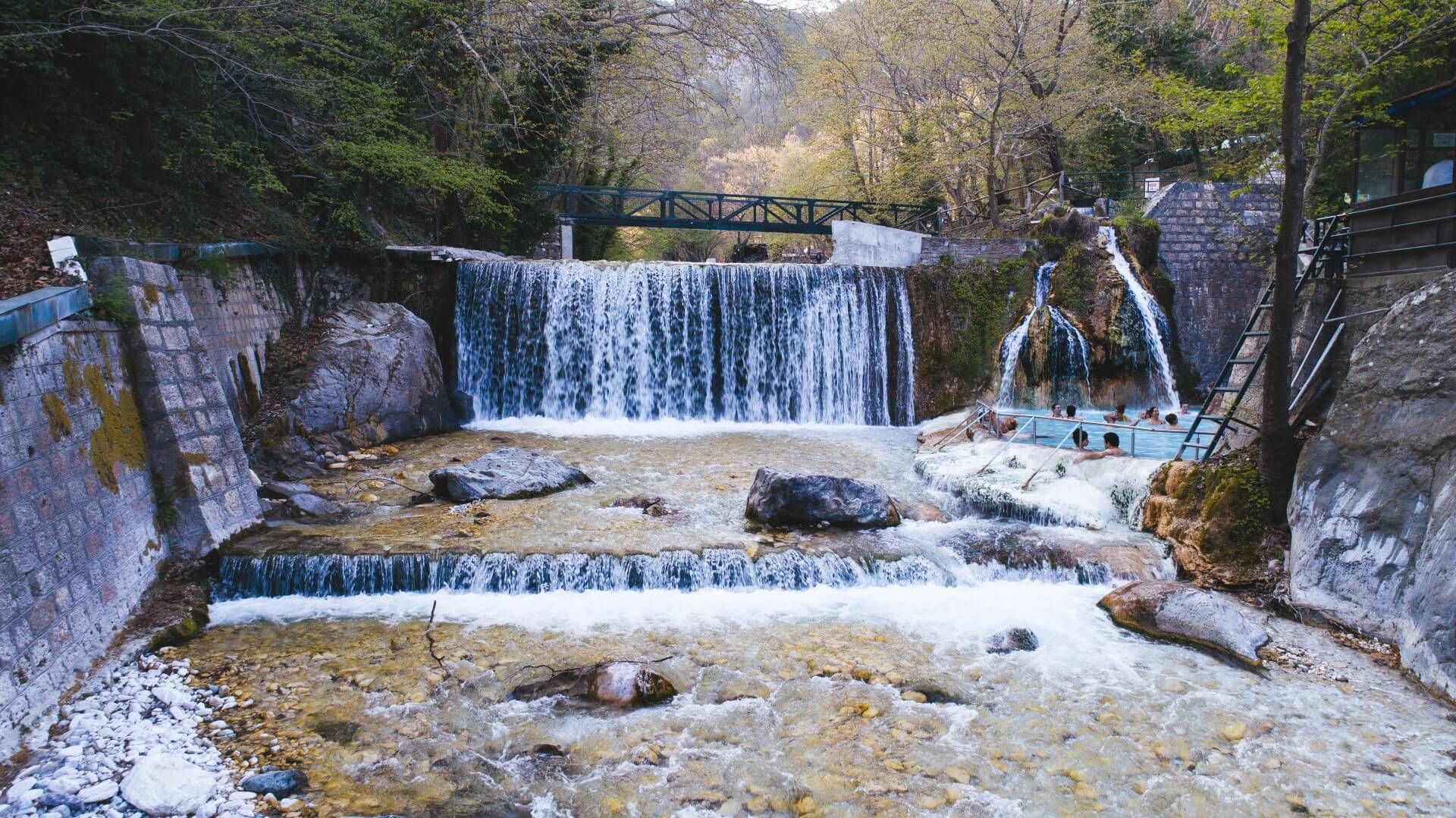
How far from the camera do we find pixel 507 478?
349 inches

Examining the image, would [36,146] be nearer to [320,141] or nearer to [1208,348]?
[320,141]

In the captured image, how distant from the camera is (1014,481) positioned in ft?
28.9

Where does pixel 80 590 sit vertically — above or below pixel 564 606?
above

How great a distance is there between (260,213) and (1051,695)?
11347mm

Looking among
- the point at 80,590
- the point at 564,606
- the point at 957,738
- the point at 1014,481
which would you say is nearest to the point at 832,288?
the point at 1014,481

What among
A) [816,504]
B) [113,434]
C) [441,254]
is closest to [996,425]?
[816,504]

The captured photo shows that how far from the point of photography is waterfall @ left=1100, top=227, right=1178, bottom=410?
1493cm

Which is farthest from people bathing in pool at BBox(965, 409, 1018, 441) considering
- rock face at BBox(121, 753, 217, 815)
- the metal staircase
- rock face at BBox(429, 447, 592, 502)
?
rock face at BBox(121, 753, 217, 815)

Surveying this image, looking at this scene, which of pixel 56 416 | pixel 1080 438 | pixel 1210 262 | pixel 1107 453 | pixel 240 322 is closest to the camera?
pixel 56 416

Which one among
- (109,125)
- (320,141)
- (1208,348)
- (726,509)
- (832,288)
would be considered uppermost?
(320,141)

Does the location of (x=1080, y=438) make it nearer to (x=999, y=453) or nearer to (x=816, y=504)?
(x=999, y=453)

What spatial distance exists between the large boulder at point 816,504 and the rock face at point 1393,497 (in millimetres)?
3459

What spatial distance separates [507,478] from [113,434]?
3690 mm

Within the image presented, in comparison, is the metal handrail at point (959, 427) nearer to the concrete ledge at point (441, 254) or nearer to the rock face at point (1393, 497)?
the rock face at point (1393, 497)
